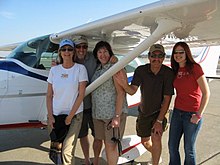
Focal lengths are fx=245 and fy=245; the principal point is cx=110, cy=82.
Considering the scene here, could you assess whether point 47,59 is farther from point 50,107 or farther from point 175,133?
point 175,133

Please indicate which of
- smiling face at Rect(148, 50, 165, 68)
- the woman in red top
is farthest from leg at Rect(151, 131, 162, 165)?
smiling face at Rect(148, 50, 165, 68)

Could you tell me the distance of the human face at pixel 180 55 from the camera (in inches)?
102

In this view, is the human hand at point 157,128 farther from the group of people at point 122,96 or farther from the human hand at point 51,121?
the human hand at point 51,121

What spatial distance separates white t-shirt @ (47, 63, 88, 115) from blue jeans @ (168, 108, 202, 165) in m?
1.11

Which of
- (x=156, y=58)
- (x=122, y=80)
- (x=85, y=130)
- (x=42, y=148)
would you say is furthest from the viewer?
(x=42, y=148)

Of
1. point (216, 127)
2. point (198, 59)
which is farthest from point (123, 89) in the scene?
A: point (198, 59)

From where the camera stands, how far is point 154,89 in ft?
9.18

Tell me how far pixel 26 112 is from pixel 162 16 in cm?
236

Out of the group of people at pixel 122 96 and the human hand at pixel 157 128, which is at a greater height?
the group of people at pixel 122 96

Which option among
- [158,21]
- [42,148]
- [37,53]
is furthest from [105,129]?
[42,148]

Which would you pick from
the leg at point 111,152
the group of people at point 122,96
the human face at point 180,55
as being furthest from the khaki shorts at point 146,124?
the human face at point 180,55

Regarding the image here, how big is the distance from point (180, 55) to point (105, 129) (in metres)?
1.14

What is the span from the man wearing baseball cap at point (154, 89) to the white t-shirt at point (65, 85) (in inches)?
17.8

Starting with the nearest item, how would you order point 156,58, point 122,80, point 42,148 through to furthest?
point 122,80, point 156,58, point 42,148
